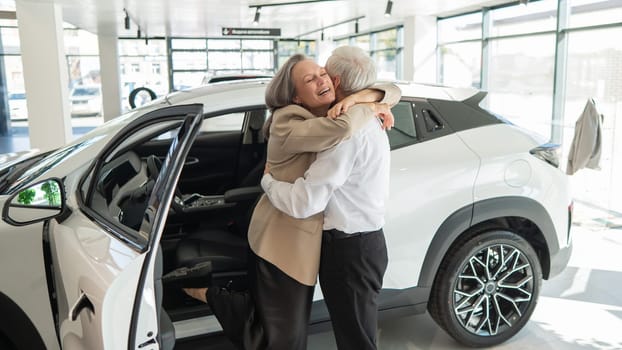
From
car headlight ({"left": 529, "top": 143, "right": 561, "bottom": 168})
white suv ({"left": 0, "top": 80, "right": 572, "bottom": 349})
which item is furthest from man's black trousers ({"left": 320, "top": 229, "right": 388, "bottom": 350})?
car headlight ({"left": 529, "top": 143, "right": 561, "bottom": 168})

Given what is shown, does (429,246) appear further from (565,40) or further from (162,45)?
(162,45)

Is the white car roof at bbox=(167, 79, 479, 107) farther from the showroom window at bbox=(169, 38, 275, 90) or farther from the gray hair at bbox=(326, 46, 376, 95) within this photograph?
the showroom window at bbox=(169, 38, 275, 90)

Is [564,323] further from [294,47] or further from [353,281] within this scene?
[294,47]

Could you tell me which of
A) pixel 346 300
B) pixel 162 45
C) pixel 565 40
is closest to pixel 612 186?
pixel 565 40

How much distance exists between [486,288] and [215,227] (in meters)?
1.43

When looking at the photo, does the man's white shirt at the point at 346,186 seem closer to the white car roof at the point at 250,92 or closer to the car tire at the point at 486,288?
the white car roof at the point at 250,92

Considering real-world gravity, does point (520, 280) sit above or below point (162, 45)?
below

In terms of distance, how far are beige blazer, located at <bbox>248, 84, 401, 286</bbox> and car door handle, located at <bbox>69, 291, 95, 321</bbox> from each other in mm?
596

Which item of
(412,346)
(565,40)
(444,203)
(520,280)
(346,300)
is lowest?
(412,346)

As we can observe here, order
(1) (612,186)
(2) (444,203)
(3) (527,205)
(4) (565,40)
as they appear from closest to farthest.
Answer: (2) (444,203) < (3) (527,205) < (1) (612,186) < (4) (565,40)

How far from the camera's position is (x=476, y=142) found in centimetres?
262

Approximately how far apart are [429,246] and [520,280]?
24.6 inches

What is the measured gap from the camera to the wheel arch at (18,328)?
69.0 inches

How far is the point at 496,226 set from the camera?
2730 mm
